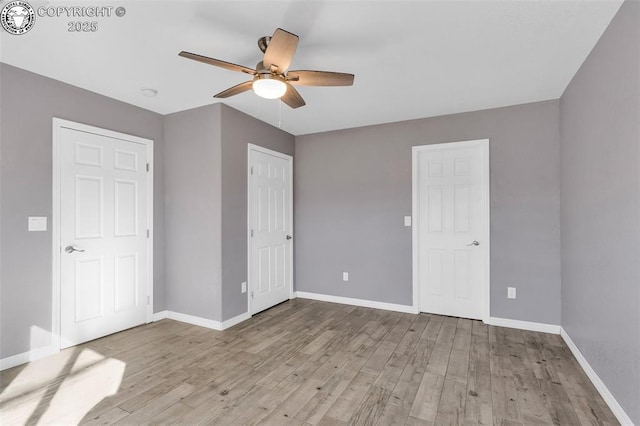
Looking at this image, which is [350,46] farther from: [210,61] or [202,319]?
[202,319]

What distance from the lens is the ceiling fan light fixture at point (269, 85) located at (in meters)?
1.96

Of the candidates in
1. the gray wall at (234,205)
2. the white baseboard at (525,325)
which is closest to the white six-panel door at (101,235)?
the gray wall at (234,205)

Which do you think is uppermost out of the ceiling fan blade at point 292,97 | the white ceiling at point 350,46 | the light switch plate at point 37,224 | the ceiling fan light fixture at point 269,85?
the white ceiling at point 350,46

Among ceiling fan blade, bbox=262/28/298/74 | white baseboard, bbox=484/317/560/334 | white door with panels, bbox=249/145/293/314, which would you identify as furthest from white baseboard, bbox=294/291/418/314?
ceiling fan blade, bbox=262/28/298/74

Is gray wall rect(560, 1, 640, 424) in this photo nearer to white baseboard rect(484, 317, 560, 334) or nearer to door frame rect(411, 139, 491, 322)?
white baseboard rect(484, 317, 560, 334)

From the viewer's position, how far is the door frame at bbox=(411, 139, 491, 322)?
3.49 meters

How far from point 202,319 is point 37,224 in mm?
1782

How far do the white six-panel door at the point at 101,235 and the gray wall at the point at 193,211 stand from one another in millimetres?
278

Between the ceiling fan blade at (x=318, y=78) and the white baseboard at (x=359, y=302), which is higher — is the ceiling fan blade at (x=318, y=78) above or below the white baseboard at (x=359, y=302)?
above

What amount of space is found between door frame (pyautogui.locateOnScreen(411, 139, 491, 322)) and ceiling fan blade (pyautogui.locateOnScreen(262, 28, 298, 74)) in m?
2.44

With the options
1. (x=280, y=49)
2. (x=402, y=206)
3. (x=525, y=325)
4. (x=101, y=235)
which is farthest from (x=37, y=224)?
(x=525, y=325)

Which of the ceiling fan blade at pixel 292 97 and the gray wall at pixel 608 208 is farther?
the ceiling fan blade at pixel 292 97

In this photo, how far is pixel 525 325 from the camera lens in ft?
10.9

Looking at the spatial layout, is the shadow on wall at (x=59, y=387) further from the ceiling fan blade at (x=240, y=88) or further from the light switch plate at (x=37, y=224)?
the ceiling fan blade at (x=240, y=88)
